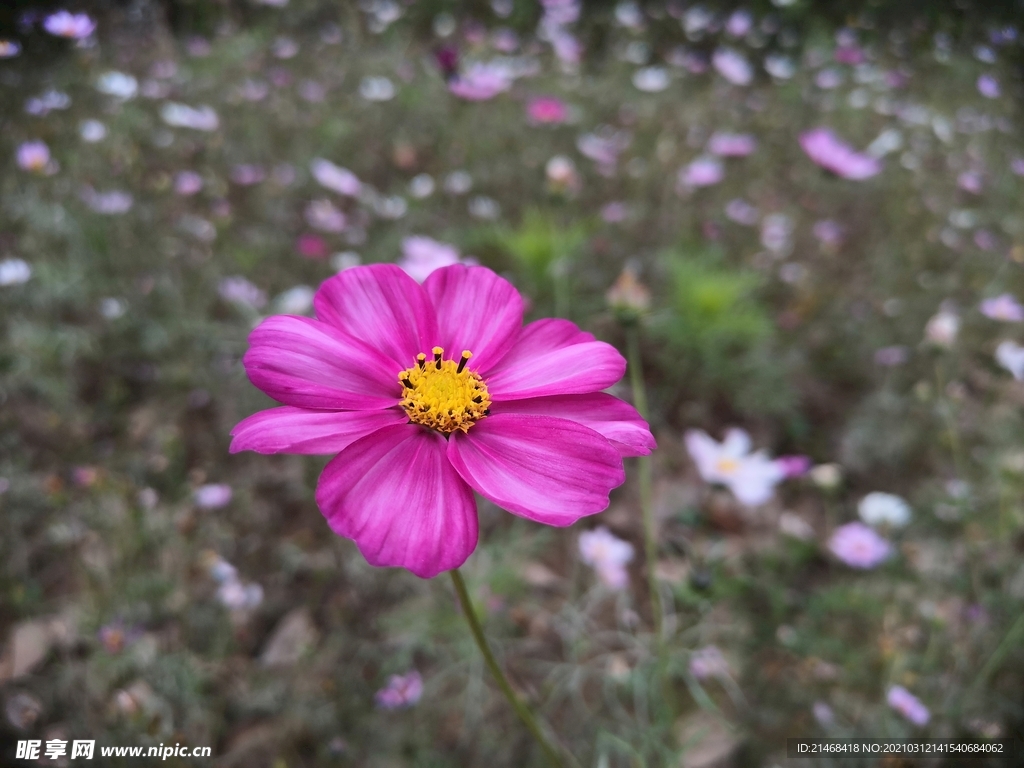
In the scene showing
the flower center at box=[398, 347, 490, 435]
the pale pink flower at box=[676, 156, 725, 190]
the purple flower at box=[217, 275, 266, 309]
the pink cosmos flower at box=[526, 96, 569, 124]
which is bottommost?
the purple flower at box=[217, 275, 266, 309]

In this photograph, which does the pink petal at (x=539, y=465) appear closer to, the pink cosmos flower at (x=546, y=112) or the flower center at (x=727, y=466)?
the flower center at (x=727, y=466)

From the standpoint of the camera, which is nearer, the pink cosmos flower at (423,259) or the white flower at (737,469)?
the white flower at (737,469)

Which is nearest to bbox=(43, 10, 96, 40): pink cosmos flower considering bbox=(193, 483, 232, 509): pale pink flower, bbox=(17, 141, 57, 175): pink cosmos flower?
bbox=(17, 141, 57, 175): pink cosmos flower

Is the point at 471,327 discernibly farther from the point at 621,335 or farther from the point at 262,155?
the point at 262,155

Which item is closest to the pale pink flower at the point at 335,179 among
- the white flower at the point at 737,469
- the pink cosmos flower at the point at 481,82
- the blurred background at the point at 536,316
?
the blurred background at the point at 536,316

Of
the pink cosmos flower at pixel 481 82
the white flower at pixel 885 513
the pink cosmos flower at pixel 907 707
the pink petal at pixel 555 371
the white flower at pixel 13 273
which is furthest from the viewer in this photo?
the pink cosmos flower at pixel 481 82

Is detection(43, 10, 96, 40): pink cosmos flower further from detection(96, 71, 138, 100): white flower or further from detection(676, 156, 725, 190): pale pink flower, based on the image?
detection(676, 156, 725, 190): pale pink flower

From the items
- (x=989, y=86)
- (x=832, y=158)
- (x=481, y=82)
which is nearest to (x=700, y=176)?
(x=832, y=158)
